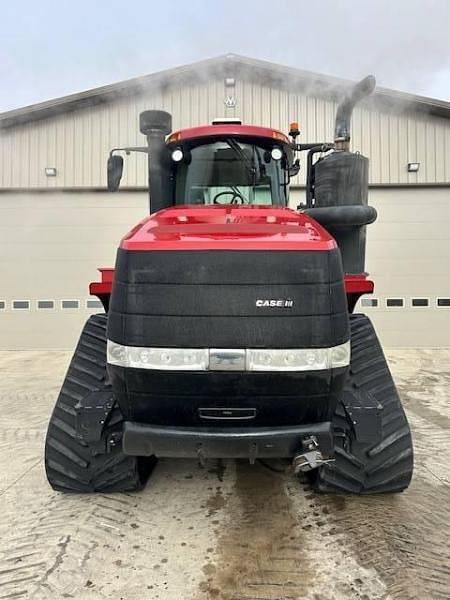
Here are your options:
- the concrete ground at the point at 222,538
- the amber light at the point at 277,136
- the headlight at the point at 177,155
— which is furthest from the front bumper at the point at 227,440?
the amber light at the point at 277,136

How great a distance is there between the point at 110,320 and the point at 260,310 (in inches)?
29.0

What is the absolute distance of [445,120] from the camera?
894 centimetres

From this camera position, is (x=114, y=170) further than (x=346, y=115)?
No

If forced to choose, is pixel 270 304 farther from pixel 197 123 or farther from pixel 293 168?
pixel 197 123

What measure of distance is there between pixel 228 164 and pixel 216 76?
6.01 metres

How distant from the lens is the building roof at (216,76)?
8.27 m

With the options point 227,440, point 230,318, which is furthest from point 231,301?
point 227,440

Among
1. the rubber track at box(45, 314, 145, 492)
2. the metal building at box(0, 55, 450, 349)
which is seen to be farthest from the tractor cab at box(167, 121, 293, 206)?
the metal building at box(0, 55, 450, 349)

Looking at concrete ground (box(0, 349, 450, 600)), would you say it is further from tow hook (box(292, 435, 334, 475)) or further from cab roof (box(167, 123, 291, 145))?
cab roof (box(167, 123, 291, 145))

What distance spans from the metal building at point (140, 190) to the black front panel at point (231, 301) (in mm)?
6775

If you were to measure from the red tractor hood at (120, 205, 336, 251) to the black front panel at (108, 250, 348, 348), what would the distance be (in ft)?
0.15

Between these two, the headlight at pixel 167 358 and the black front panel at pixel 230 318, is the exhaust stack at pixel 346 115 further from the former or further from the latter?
the headlight at pixel 167 358

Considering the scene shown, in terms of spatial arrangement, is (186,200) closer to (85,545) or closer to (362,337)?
(362,337)

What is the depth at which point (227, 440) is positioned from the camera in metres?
2.31
